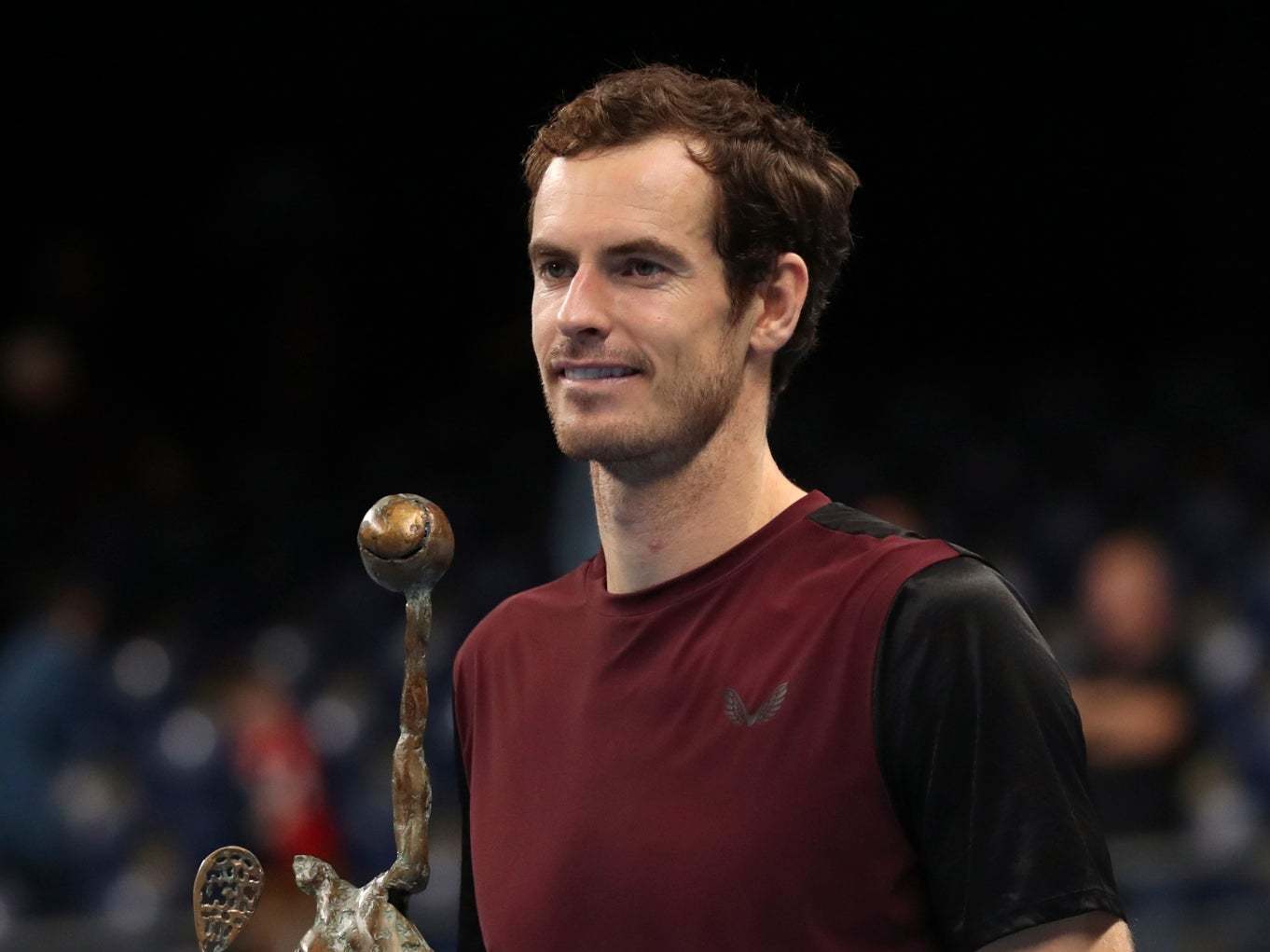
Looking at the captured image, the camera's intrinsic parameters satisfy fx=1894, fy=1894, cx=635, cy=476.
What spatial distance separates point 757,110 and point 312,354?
16.9 feet

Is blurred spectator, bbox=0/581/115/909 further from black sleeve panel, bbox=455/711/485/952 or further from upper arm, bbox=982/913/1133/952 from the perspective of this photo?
upper arm, bbox=982/913/1133/952

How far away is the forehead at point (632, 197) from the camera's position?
5.68 feet

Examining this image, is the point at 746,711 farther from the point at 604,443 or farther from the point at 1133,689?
the point at 1133,689

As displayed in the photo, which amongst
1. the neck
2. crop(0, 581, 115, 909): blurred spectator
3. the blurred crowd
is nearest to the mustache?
the neck

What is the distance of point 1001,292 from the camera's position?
6855 mm

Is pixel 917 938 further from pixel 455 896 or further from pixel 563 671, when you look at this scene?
pixel 455 896

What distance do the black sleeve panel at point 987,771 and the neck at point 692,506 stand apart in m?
0.30

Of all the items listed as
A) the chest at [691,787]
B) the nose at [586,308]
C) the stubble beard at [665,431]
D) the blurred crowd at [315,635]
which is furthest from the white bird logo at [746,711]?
the blurred crowd at [315,635]

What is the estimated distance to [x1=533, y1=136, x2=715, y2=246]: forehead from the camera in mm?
1732

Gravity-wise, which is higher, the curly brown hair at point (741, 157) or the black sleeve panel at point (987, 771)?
the curly brown hair at point (741, 157)

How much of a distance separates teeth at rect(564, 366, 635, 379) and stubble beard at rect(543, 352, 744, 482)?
4 cm

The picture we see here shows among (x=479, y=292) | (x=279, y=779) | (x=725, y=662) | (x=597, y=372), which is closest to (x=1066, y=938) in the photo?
(x=725, y=662)

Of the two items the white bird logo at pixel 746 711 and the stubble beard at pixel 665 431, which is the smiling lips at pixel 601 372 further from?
the white bird logo at pixel 746 711

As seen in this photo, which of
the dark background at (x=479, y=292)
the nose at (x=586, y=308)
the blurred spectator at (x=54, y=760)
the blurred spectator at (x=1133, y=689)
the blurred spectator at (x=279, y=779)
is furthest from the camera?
the dark background at (x=479, y=292)
